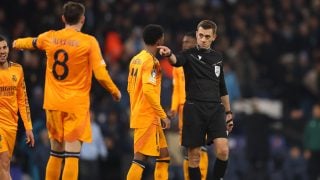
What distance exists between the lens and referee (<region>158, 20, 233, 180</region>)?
13570 millimetres

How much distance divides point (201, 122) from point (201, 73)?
28.2 inches

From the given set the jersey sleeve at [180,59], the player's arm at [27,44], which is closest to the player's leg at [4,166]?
the player's arm at [27,44]

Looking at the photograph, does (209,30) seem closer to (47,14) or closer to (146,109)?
(146,109)

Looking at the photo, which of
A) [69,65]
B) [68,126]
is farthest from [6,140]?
[69,65]

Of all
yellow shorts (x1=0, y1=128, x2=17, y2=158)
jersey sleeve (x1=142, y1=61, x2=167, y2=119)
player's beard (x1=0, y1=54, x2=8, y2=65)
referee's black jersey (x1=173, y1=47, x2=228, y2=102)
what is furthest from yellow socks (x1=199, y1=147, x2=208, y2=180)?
player's beard (x1=0, y1=54, x2=8, y2=65)

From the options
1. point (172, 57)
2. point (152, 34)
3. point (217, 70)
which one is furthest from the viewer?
point (217, 70)

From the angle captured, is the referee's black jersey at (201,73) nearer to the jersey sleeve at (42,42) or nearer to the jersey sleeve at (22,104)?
the jersey sleeve at (42,42)

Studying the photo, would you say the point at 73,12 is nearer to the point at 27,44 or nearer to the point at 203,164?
the point at 27,44

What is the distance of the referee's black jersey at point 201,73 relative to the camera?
13.6 meters

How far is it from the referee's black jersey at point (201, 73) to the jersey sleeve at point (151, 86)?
465 mm

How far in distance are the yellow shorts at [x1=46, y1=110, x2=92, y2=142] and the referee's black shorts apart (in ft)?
4.81

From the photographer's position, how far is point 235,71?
24.1m

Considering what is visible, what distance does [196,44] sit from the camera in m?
14.0

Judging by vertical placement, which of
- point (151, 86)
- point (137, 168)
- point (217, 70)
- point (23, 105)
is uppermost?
point (217, 70)
